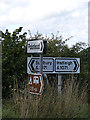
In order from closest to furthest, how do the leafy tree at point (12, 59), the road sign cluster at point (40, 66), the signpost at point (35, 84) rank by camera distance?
the signpost at point (35, 84), the road sign cluster at point (40, 66), the leafy tree at point (12, 59)

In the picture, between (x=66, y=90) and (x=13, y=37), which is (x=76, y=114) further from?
(x=13, y=37)

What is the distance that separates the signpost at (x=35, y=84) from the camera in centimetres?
643

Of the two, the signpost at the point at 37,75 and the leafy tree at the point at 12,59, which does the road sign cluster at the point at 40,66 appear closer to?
the signpost at the point at 37,75

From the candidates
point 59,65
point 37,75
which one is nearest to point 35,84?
point 37,75

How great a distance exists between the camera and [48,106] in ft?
21.7

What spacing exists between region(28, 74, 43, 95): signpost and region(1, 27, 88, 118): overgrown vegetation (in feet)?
0.49

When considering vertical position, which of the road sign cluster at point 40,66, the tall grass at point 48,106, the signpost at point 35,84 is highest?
the road sign cluster at point 40,66

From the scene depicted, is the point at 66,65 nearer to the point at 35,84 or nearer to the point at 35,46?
the point at 35,46

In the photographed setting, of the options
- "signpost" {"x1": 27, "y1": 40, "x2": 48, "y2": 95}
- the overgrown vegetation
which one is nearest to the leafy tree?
the overgrown vegetation

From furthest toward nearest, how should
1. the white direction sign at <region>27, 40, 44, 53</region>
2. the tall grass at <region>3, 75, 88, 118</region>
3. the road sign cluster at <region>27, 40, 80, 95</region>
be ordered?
the white direction sign at <region>27, 40, 44, 53</region> → the road sign cluster at <region>27, 40, 80, 95</region> → the tall grass at <region>3, 75, 88, 118</region>

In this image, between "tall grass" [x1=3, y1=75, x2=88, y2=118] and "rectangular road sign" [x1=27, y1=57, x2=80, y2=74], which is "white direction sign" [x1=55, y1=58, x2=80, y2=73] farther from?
"tall grass" [x1=3, y1=75, x2=88, y2=118]

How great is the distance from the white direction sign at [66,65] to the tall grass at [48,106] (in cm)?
93

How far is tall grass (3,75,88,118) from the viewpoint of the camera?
6315mm

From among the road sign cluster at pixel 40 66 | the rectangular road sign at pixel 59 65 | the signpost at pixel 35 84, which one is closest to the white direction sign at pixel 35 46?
the road sign cluster at pixel 40 66
